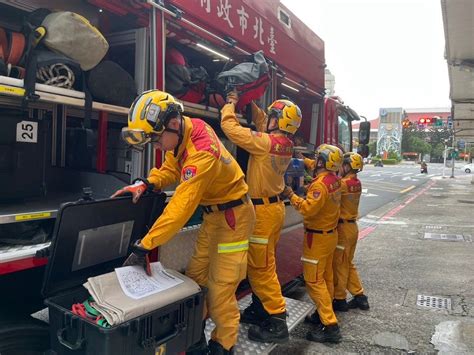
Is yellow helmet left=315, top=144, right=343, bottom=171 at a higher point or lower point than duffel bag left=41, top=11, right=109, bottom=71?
lower

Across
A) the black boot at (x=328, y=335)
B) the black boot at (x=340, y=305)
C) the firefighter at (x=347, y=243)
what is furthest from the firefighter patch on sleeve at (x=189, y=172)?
the black boot at (x=340, y=305)

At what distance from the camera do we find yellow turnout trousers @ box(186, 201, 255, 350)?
277 cm

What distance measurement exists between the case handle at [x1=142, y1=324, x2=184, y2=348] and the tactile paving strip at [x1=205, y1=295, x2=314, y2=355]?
0.83 meters

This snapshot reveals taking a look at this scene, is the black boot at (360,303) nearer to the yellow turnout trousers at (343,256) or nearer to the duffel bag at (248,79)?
the yellow turnout trousers at (343,256)

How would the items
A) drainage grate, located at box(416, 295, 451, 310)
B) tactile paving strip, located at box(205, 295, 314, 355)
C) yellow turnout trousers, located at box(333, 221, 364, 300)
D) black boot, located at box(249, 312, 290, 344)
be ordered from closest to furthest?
tactile paving strip, located at box(205, 295, 314, 355) → black boot, located at box(249, 312, 290, 344) → yellow turnout trousers, located at box(333, 221, 364, 300) → drainage grate, located at box(416, 295, 451, 310)

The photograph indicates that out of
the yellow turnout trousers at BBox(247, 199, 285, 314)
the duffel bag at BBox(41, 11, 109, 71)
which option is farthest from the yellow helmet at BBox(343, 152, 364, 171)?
the duffel bag at BBox(41, 11, 109, 71)

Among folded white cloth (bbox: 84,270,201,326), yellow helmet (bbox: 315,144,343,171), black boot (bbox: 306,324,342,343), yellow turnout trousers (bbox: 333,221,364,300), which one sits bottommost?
black boot (bbox: 306,324,342,343)

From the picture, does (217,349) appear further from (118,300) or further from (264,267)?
(118,300)

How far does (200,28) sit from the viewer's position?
296 cm

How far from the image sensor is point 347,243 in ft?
14.7

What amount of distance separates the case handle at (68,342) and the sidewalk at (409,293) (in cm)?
206

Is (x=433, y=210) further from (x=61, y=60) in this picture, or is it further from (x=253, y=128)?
(x=61, y=60)

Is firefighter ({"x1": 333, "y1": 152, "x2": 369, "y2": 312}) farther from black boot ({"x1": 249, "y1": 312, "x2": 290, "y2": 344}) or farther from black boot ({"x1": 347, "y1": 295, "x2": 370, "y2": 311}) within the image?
black boot ({"x1": 249, "y1": 312, "x2": 290, "y2": 344})

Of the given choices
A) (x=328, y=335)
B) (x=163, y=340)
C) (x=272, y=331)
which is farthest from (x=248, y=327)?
(x=163, y=340)
